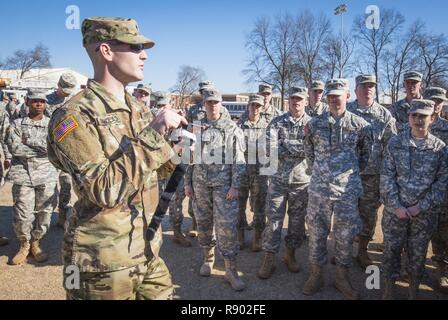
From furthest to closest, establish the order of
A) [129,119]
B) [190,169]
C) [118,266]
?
[190,169]
[129,119]
[118,266]

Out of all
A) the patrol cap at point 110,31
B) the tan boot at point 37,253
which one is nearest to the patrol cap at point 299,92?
the patrol cap at point 110,31

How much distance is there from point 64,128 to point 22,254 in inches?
155

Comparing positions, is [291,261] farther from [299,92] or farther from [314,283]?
[299,92]

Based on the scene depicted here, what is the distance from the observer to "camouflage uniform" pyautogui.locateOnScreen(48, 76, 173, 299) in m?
1.59

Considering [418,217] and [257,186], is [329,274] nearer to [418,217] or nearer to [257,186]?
[418,217]

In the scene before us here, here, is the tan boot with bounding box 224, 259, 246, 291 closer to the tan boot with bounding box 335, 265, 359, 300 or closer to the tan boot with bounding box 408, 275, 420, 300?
the tan boot with bounding box 335, 265, 359, 300

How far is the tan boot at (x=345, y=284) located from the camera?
3824 millimetres

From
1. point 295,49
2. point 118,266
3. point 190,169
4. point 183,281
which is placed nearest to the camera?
point 118,266

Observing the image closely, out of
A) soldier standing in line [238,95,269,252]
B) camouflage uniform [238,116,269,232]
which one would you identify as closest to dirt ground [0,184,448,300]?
soldier standing in line [238,95,269,252]

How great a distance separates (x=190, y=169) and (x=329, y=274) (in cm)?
234

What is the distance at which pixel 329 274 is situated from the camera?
448 cm

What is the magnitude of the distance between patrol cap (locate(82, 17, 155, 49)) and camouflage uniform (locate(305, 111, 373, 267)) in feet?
8.68

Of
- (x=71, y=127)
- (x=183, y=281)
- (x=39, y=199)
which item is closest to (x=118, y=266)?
(x=71, y=127)

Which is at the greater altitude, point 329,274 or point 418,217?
point 418,217
